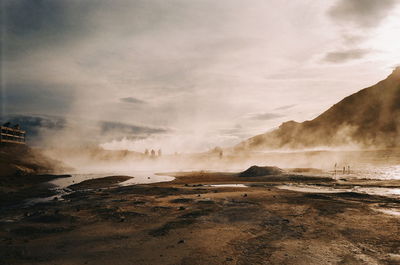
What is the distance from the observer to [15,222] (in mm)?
14164

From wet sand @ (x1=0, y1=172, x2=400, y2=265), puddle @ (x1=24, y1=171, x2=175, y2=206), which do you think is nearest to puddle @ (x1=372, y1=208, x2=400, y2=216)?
wet sand @ (x1=0, y1=172, x2=400, y2=265)

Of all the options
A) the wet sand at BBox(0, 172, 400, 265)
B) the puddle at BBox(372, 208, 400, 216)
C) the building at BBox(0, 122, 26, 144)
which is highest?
the building at BBox(0, 122, 26, 144)

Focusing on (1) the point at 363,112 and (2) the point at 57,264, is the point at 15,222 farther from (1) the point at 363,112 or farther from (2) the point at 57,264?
(1) the point at 363,112

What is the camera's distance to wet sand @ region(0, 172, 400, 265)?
355 inches

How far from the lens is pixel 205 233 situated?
1160cm

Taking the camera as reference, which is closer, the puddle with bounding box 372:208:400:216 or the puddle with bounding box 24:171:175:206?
the puddle with bounding box 372:208:400:216

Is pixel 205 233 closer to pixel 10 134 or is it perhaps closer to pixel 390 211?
pixel 390 211

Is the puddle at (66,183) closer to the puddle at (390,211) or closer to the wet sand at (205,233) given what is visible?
the wet sand at (205,233)

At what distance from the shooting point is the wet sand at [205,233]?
9008mm

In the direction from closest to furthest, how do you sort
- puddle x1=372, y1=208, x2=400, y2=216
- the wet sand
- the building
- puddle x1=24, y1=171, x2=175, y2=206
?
the wet sand
puddle x1=372, y1=208, x2=400, y2=216
puddle x1=24, y1=171, x2=175, y2=206
the building

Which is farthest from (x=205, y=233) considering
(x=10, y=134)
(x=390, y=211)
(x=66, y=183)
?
(x=10, y=134)

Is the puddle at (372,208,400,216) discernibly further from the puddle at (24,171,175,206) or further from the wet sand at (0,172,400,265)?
the puddle at (24,171,175,206)

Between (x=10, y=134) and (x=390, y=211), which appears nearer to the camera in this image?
(x=390, y=211)

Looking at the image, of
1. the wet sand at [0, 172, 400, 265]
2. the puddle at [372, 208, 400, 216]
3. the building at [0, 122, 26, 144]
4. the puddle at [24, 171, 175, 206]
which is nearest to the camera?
the wet sand at [0, 172, 400, 265]
